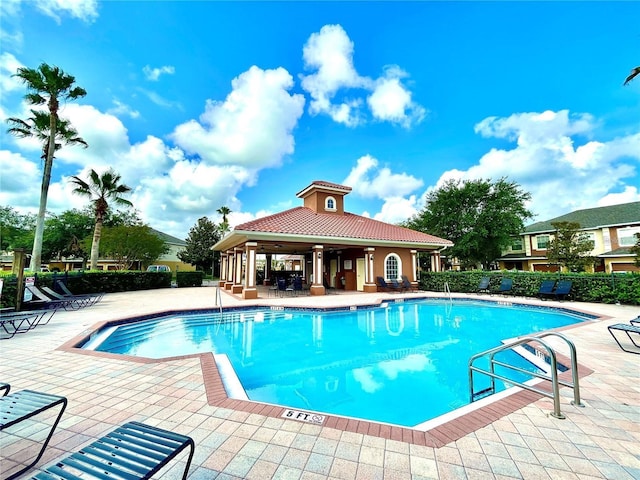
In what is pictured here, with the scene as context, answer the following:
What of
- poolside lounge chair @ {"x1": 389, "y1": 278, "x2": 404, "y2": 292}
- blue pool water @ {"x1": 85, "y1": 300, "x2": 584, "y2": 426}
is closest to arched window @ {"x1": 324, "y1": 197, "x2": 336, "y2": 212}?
poolside lounge chair @ {"x1": 389, "y1": 278, "x2": 404, "y2": 292}

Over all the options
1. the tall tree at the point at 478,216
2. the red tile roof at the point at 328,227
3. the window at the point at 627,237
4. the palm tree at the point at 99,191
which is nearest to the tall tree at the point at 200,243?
the palm tree at the point at 99,191

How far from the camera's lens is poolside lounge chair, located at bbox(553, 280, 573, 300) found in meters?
12.5

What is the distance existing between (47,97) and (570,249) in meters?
34.1

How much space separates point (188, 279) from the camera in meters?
22.9

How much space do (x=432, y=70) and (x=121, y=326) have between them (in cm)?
1754

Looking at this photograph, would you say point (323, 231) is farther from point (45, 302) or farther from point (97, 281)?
point (97, 281)

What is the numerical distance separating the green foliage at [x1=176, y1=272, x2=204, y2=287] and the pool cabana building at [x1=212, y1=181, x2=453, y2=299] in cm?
246

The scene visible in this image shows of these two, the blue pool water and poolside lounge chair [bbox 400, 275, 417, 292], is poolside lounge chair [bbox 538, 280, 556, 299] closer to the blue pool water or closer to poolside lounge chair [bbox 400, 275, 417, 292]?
the blue pool water

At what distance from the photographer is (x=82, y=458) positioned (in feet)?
5.27

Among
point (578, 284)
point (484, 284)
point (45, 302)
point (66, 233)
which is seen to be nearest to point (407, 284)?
point (484, 284)

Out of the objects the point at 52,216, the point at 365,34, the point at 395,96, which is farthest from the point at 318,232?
the point at 52,216

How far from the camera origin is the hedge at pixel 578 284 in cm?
1133

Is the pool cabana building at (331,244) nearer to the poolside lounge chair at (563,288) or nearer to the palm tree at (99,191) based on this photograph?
the poolside lounge chair at (563,288)

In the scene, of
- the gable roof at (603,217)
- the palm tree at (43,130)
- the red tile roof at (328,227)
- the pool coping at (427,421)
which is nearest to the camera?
the pool coping at (427,421)
